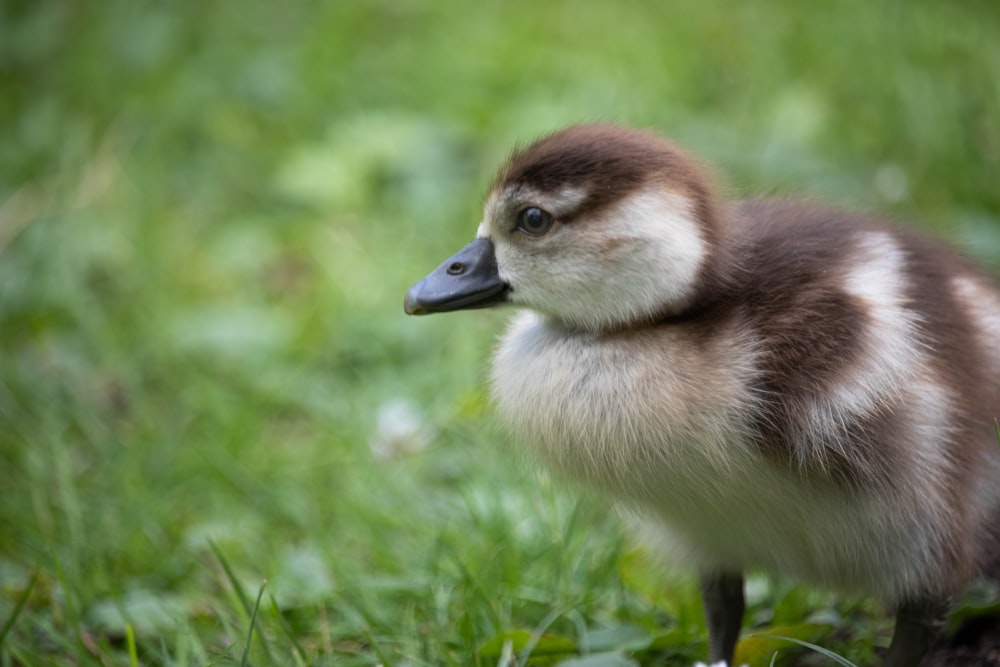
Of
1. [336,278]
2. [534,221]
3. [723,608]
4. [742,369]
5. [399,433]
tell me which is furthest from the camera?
[336,278]

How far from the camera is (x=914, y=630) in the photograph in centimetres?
175

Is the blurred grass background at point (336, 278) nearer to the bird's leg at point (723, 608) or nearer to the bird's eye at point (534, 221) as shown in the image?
the bird's leg at point (723, 608)

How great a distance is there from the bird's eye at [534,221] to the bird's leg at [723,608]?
2.08 ft

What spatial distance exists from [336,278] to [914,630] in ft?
7.31

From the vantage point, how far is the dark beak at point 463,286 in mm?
1784

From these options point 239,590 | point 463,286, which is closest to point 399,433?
point 239,590

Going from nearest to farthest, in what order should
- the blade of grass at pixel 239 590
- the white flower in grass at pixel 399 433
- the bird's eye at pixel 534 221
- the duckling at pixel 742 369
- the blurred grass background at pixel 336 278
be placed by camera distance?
the duckling at pixel 742 369, the bird's eye at pixel 534 221, the blade of grass at pixel 239 590, the blurred grass background at pixel 336 278, the white flower in grass at pixel 399 433

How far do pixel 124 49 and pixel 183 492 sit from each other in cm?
225

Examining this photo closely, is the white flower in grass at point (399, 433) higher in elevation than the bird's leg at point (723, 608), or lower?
higher

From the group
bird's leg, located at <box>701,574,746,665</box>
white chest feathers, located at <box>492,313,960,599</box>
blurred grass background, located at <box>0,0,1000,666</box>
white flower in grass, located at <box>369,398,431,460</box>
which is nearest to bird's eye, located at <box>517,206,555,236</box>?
white chest feathers, located at <box>492,313,960,599</box>

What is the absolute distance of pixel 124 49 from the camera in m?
4.32

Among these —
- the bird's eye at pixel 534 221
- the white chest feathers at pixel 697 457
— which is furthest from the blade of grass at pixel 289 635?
the bird's eye at pixel 534 221

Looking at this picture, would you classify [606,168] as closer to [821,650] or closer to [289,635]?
[821,650]

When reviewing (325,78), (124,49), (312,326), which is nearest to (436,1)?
(325,78)
